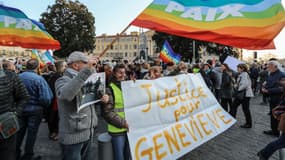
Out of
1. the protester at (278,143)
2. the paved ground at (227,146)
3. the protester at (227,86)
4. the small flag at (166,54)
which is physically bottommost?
the paved ground at (227,146)

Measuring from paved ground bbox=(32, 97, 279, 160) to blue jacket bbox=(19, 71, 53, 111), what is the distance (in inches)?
42.8

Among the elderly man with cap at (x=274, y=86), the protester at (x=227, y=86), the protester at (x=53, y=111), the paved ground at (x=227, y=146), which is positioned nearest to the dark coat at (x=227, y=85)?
the protester at (x=227, y=86)

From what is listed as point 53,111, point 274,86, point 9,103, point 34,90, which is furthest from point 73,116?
point 274,86

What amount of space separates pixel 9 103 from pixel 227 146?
170 inches

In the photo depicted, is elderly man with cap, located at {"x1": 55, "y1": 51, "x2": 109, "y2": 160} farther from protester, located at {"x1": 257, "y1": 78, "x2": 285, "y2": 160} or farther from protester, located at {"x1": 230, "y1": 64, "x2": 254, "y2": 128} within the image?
protester, located at {"x1": 230, "y1": 64, "x2": 254, "y2": 128}

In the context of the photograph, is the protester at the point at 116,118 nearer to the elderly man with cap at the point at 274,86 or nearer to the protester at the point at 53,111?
the protester at the point at 53,111

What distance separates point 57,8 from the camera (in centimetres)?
4044

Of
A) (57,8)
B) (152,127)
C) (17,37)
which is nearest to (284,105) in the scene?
(152,127)

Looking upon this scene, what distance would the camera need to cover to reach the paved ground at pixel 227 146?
4531mm

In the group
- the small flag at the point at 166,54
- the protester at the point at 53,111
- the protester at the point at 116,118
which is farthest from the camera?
the small flag at the point at 166,54

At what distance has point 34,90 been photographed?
4.27 metres

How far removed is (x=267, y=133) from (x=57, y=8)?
41.2 meters

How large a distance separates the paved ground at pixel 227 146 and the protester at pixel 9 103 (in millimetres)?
2034

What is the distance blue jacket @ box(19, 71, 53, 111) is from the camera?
423 centimetres
